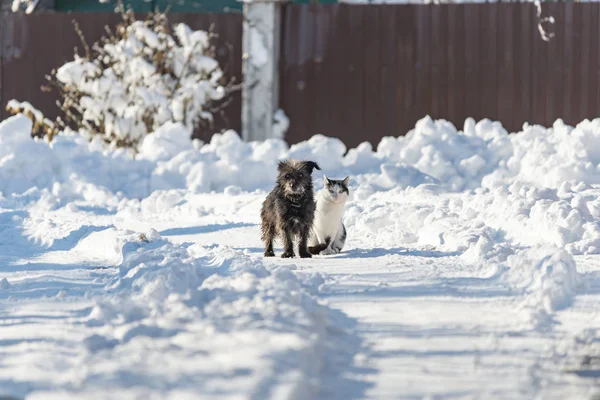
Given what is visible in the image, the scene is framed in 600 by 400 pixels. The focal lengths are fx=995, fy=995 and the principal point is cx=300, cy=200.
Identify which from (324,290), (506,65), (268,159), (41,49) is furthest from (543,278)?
(41,49)

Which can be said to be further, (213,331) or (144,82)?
(144,82)

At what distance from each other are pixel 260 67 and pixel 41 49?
154 inches

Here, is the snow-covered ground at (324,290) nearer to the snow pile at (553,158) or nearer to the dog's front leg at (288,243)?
the snow pile at (553,158)

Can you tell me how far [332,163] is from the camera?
13.4 m

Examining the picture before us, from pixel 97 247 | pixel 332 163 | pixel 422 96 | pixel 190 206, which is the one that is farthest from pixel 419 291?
pixel 422 96

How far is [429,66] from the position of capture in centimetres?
1525

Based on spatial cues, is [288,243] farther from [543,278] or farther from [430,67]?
[430,67]

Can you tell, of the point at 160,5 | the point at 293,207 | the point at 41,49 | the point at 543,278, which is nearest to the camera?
the point at 543,278

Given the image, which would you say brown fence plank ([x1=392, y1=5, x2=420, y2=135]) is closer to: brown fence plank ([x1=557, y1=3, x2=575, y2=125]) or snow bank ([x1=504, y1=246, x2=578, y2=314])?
brown fence plank ([x1=557, y1=3, x2=575, y2=125])

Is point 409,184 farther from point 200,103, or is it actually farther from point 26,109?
point 26,109

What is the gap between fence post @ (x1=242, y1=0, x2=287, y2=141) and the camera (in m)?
15.4

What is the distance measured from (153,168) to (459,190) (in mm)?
4241

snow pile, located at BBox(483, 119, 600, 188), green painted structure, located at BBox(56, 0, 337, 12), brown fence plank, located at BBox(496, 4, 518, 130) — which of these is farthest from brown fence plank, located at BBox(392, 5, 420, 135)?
green painted structure, located at BBox(56, 0, 337, 12)

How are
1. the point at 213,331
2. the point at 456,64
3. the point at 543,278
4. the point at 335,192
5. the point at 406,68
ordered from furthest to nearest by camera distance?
1. the point at 406,68
2. the point at 456,64
3. the point at 335,192
4. the point at 543,278
5. the point at 213,331
